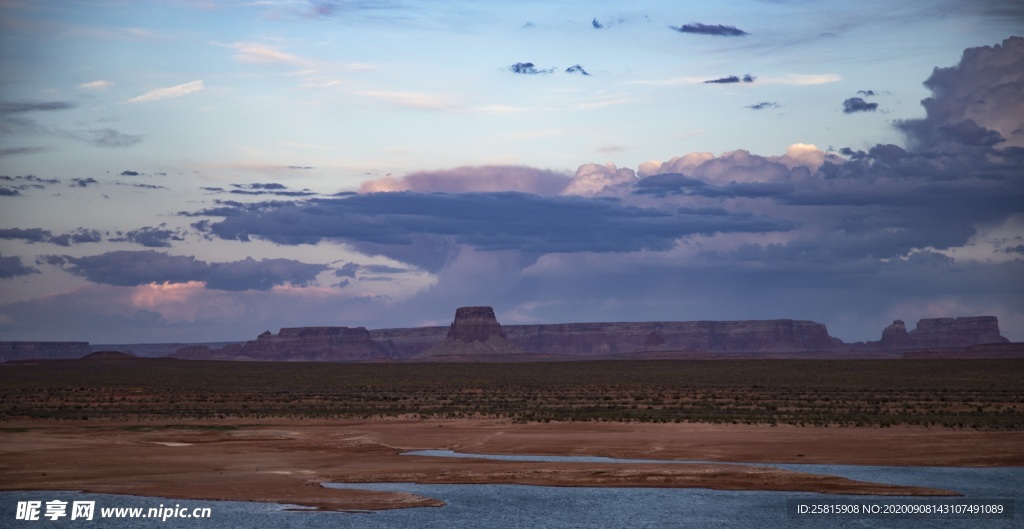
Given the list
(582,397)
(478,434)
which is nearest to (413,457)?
(478,434)

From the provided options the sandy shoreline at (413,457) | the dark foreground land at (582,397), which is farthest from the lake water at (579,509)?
the dark foreground land at (582,397)

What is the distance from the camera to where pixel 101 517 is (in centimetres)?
2817

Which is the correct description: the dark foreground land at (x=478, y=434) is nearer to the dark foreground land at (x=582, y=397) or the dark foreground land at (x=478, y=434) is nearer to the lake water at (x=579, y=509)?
the dark foreground land at (x=582, y=397)

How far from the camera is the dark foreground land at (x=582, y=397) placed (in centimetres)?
5881

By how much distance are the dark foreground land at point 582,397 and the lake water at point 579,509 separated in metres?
20.9

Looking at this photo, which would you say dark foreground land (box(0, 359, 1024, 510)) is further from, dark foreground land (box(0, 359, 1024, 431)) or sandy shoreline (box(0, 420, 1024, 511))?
dark foreground land (box(0, 359, 1024, 431))

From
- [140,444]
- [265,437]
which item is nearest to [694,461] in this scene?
[265,437]

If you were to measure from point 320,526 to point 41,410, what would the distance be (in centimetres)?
4570

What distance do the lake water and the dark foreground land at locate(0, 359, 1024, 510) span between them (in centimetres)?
110

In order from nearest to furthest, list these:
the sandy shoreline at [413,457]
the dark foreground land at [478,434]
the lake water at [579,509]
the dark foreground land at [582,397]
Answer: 1. the lake water at [579,509]
2. the sandy shoreline at [413,457]
3. the dark foreground land at [478,434]
4. the dark foreground land at [582,397]

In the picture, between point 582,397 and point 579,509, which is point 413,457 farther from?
point 582,397

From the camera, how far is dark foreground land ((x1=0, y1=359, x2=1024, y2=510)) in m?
34.8

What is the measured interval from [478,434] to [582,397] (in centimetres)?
2801

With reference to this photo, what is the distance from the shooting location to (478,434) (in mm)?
50438
